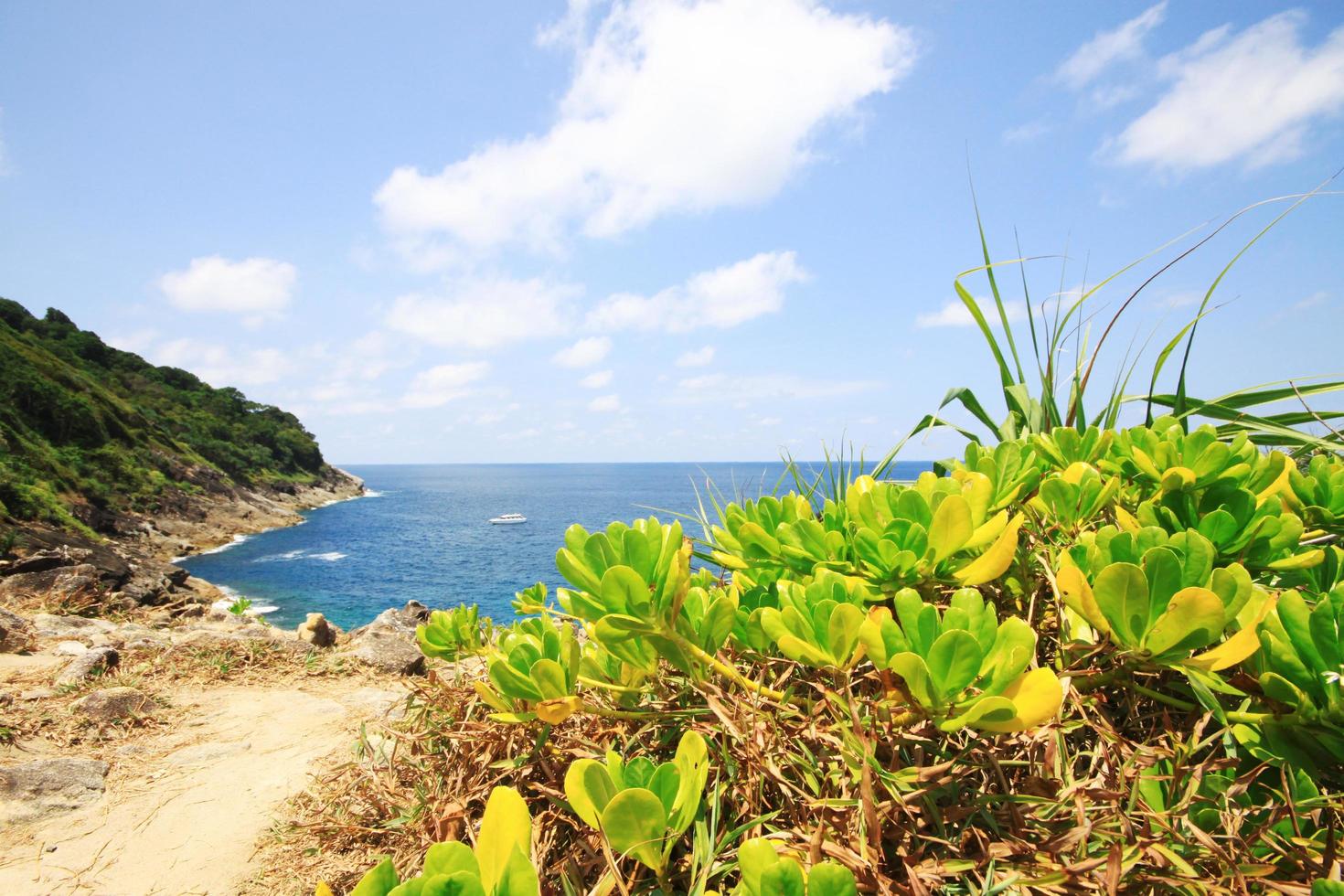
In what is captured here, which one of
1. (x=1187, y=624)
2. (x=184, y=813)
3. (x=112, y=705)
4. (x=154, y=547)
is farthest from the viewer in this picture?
(x=154, y=547)

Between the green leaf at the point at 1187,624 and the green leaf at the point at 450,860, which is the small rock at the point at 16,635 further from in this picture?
the green leaf at the point at 1187,624

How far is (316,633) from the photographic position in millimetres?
5660

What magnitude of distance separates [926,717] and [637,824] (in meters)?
0.29

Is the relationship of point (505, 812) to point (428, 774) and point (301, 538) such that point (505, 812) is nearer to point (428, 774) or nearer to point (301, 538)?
point (428, 774)

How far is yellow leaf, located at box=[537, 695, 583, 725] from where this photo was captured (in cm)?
67

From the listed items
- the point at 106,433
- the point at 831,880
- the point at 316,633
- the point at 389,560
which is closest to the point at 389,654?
the point at 316,633

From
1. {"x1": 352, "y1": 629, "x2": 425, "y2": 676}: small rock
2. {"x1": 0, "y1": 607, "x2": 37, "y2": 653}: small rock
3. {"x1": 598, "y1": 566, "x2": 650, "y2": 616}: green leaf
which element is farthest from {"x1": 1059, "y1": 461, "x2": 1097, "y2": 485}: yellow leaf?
{"x1": 0, "y1": 607, "x2": 37, "y2": 653}: small rock

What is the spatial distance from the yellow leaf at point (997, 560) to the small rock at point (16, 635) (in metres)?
Result: 6.53

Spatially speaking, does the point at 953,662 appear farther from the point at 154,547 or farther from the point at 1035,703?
the point at 154,547

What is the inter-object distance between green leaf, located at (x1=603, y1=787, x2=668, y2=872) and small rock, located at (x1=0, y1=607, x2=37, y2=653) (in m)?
6.33

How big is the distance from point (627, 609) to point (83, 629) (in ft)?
24.2

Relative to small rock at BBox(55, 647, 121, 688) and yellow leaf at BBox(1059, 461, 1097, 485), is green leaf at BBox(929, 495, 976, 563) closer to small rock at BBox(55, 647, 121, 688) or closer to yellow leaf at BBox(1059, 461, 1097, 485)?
yellow leaf at BBox(1059, 461, 1097, 485)

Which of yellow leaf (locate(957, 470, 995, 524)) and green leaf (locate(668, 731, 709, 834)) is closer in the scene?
green leaf (locate(668, 731, 709, 834))

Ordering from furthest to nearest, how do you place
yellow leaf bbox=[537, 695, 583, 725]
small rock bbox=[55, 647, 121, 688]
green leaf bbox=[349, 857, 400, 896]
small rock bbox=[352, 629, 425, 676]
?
small rock bbox=[352, 629, 425, 676], small rock bbox=[55, 647, 121, 688], yellow leaf bbox=[537, 695, 583, 725], green leaf bbox=[349, 857, 400, 896]
